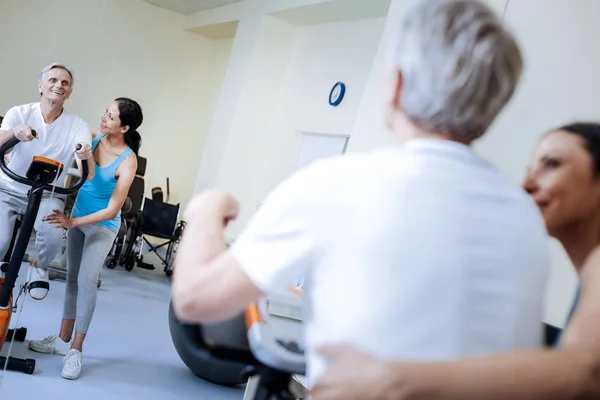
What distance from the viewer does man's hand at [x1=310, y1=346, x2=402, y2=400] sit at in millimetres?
640

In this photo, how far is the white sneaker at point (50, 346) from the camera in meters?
3.05

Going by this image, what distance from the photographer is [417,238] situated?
712 mm

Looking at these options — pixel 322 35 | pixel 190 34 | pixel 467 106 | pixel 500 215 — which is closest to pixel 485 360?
pixel 500 215

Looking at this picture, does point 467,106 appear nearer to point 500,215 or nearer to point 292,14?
point 500,215

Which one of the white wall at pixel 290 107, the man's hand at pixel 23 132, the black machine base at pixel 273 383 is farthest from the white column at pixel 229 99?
the black machine base at pixel 273 383

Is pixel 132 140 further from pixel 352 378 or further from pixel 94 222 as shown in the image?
pixel 352 378

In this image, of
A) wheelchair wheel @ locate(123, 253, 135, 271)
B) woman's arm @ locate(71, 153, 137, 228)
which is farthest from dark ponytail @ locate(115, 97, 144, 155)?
wheelchair wheel @ locate(123, 253, 135, 271)

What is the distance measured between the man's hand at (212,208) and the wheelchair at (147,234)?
5.46 metres

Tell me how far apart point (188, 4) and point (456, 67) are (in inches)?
303

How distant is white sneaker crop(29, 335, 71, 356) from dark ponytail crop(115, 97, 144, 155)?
103cm

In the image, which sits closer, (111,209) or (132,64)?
(111,209)

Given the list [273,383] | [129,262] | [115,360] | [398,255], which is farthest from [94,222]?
[129,262]

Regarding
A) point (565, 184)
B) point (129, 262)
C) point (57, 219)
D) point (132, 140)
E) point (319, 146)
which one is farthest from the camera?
point (319, 146)

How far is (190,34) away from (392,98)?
818 centimetres
